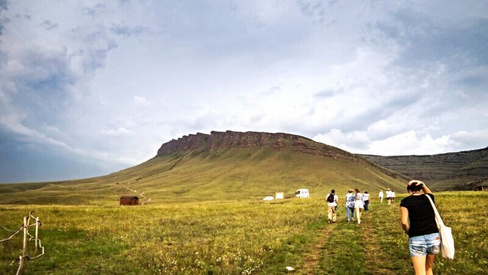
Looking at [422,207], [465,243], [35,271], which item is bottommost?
[35,271]

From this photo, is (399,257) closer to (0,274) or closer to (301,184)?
(0,274)

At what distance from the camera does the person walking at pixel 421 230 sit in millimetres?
7477

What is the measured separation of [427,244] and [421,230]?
35cm

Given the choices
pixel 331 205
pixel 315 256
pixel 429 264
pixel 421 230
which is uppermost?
pixel 421 230

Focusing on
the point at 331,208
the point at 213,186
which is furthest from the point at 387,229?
the point at 213,186

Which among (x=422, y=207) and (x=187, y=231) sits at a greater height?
(x=422, y=207)

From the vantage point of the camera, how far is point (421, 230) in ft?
24.7

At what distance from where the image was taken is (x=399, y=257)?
1268 cm

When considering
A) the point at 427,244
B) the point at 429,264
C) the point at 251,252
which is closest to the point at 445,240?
the point at 427,244

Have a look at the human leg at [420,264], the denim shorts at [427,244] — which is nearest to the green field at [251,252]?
the human leg at [420,264]

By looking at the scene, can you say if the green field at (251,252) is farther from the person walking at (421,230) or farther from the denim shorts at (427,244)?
the denim shorts at (427,244)

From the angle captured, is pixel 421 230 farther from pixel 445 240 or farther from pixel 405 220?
pixel 445 240

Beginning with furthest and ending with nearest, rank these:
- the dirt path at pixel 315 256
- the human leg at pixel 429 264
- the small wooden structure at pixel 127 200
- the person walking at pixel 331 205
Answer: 1. the small wooden structure at pixel 127 200
2. the person walking at pixel 331 205
3. the dirt path at pixel 315 256
4. the human leg at pixel 429 264

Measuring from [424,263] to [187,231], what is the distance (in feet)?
59.5
